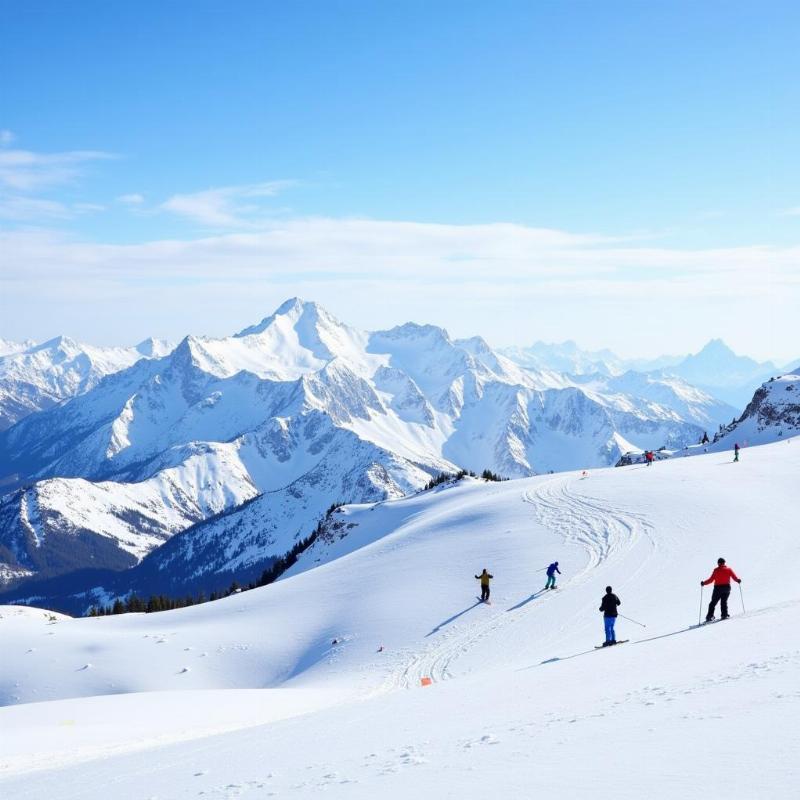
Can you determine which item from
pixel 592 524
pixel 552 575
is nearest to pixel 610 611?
pixel 552 575

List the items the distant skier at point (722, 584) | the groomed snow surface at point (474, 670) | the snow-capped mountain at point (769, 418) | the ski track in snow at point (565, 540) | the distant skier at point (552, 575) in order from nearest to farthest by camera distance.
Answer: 1. the groomed snow surface at point (474, 670)
2. the distant skier at point (722, 584)
3. the ski track in snow at point (565, 540)
4. the distant skier at point (552, 575)
5. the snow-capped mountain at point (769, 418)

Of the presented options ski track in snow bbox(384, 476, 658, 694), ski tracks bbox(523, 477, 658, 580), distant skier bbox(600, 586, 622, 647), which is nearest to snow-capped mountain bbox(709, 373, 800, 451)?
ski track in snow bbox(384, 476, 658, 694)

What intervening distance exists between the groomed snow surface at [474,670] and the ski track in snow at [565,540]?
0.57 feet

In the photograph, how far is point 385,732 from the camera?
12.8 meters

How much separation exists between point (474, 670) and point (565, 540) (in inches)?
621

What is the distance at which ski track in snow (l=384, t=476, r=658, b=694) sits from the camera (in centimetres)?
2623

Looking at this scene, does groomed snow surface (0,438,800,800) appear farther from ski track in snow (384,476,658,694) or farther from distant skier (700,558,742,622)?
distant skier (700,558,742,622)

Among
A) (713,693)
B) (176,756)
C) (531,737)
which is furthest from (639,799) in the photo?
(176,756)

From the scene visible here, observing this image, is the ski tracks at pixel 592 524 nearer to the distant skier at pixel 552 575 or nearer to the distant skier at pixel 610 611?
the distant skier at pixel 552 575

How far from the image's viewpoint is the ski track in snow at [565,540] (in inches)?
1033

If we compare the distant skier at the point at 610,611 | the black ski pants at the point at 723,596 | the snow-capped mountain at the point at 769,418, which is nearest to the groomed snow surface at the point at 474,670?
the black ski pants at the point at 723,596

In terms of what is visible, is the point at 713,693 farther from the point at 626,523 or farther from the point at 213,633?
the point at 213,633

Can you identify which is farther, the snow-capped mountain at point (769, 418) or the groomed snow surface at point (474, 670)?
the snow-capped mountain at point (769, 418)

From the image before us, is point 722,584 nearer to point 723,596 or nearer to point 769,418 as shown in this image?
point 723,596
